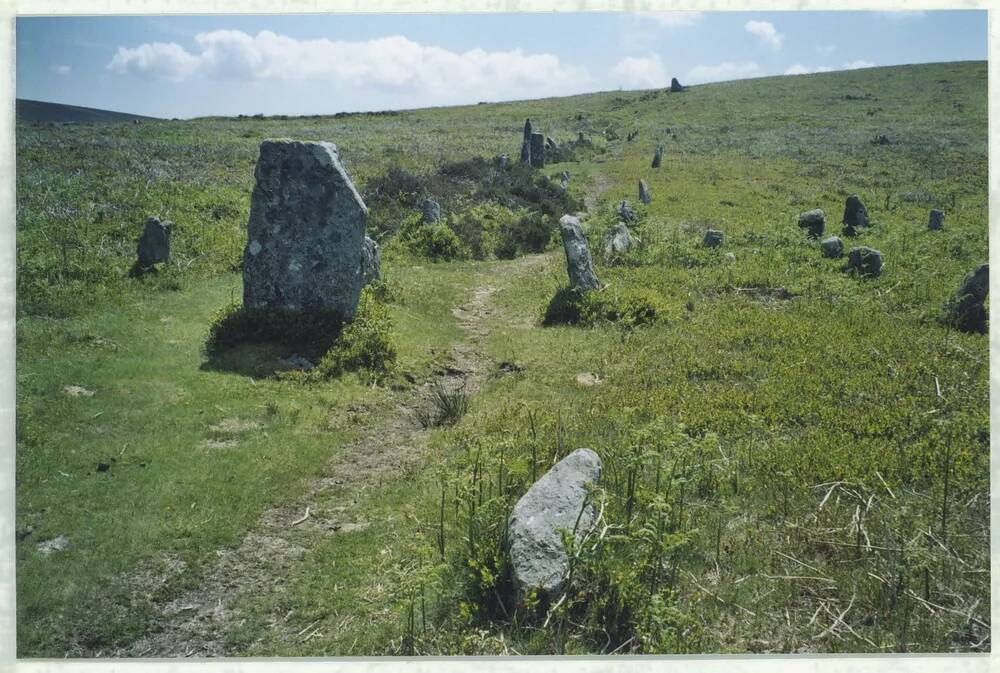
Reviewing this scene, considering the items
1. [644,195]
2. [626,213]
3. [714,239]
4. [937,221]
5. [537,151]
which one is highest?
[537,151]

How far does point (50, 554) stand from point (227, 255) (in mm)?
13620

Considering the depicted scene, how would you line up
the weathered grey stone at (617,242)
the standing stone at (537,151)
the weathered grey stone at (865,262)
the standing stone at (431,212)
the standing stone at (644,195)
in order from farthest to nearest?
the standing stone at (537,151)
the standing stone at (644,195)
the standing stone at (431,212)
the weathered grey stone at (617,242)
the weathered grey stone at (865,262)

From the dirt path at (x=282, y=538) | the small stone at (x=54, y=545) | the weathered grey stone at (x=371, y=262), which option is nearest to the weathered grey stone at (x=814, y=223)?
the weathered grey stone at (x=371, y=262)

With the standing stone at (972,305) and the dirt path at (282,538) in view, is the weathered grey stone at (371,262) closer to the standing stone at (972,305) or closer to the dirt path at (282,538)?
the dirt path at (282,538)

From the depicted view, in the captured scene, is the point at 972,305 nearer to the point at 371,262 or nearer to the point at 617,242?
the point at 617,242

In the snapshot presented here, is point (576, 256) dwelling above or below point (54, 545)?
above

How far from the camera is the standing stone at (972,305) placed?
1369 cm

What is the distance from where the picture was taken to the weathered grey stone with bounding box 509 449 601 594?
5.64 metres

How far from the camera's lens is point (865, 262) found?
18.5 meters

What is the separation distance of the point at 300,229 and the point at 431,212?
12776 mm

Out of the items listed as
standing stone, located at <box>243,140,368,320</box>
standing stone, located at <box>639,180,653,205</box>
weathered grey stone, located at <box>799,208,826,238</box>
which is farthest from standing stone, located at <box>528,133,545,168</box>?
standing stone, located at <box>243,140,368,320</box>

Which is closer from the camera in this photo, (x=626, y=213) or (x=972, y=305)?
(x=972, y=305)

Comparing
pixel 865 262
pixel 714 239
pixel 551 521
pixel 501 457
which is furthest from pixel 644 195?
pixel 551 521

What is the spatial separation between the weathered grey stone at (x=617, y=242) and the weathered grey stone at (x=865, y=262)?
6476 millimetres
